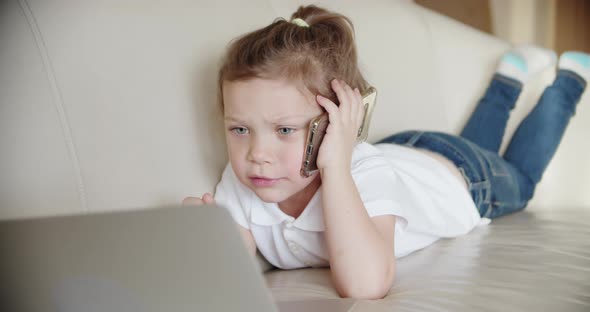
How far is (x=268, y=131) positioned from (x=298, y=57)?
13 cm

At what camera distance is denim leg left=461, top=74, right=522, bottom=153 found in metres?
1.87

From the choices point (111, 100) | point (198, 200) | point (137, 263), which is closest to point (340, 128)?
point (198, 200)

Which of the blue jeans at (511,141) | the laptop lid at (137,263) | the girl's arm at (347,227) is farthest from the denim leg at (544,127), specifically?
the laptop lid at (137,263)

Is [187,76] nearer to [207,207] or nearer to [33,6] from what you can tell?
[33,6]

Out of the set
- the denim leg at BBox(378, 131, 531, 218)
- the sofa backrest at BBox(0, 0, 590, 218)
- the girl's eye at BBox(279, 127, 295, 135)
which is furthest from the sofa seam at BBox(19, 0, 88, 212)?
the denim leg at BBox(378, 131, 531, 218)

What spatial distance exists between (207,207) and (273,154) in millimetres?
505

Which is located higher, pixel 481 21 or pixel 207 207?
pixel 207 207

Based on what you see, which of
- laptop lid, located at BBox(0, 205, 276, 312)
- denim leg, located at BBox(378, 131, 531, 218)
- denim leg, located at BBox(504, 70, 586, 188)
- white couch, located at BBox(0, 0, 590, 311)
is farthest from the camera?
denim leg, located at BBox(504, 70, 586, 188)

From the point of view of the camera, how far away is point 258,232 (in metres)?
1.30

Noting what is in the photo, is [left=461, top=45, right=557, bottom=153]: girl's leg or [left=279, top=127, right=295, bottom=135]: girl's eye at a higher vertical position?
[left=279, top=127, right=295, bottom=135]: girl's eye

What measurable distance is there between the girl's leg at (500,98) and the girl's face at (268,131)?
2.78ft

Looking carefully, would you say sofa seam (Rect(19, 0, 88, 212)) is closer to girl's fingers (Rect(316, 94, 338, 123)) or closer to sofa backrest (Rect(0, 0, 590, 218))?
sofa backrest (Rect(0, 0, 590, 218))

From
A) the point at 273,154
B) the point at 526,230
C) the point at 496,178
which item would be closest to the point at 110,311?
the point at 273,154

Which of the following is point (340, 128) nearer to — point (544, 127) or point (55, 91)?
point (55, 91)
